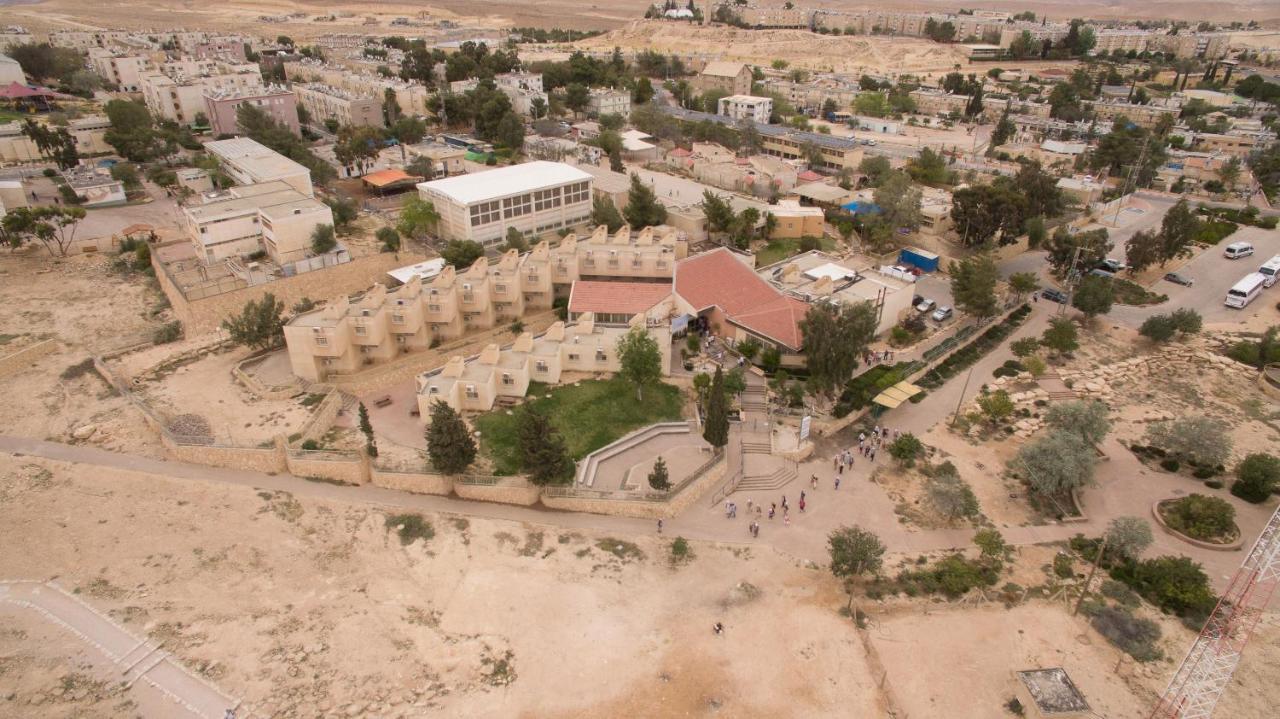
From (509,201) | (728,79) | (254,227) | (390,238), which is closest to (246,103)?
(254,227)

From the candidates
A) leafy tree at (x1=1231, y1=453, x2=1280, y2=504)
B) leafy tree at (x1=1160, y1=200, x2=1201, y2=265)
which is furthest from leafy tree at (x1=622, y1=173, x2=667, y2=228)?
leafy tree at (x1=1231, y1=453, x2=1280, y2=504)

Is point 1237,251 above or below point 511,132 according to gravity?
below

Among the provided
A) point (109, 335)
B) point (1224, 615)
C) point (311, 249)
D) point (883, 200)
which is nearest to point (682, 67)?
point (883, 200)

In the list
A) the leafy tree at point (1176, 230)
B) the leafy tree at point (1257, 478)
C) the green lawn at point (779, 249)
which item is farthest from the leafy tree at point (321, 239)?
the leafy tree at point (1176, 230)

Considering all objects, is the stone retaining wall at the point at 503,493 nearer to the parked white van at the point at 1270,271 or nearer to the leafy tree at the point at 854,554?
the leafy tree at the point at 854,554

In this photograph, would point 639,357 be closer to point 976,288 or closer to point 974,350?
point 974,350

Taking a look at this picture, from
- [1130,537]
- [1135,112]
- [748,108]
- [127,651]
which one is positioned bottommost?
[127,651]

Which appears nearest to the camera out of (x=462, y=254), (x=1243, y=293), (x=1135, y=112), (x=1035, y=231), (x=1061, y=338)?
(x=1061, y=338)
